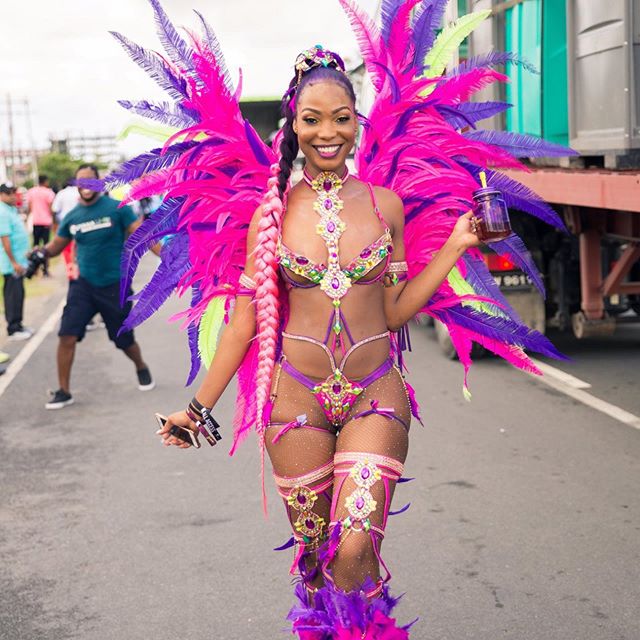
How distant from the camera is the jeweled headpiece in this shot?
3.69 metres

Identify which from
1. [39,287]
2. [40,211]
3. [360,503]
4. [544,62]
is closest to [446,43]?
[360,503]

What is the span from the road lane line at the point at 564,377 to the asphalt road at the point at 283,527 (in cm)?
17

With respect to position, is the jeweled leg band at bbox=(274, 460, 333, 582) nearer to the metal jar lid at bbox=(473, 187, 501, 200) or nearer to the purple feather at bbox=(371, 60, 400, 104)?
the metal jar lid at bbox=(473, 187, 501, 200)

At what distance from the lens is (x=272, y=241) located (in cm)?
361

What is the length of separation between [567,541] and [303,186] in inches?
104

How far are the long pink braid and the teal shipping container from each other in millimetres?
5241

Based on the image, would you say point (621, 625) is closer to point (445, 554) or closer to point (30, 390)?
point (445, 554)

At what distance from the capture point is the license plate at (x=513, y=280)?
33.4 ft

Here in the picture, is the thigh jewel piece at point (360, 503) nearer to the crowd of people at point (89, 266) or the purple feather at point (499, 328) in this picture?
the purple feather at point (499, 328)

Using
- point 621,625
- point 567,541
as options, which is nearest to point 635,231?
point 567,541

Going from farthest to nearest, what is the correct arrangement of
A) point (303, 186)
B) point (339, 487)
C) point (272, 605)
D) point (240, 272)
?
point (272, 605)
point (240, 272)
point (303, 186)
point (339, 487)

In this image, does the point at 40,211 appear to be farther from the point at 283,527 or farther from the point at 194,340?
the point at 194,340

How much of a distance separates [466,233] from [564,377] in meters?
6.28

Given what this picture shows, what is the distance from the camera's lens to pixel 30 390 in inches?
415
